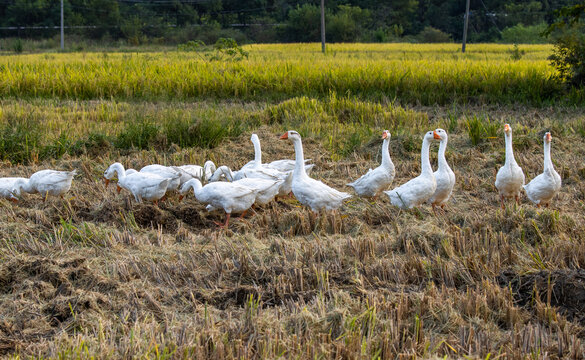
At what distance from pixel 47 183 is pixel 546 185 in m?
4.70

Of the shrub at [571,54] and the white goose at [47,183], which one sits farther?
the shrub at [571,54]

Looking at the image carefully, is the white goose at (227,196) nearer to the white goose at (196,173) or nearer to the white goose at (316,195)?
the white goose at (316,195)

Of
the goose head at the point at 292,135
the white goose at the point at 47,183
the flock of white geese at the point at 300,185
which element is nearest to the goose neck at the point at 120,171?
the flock of white geese at the point at 300,185

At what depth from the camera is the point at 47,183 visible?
5457mm

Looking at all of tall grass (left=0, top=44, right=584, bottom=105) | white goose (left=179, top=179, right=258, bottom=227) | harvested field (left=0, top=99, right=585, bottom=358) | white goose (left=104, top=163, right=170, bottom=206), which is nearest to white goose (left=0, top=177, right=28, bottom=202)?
harvested field (left=0, top=99, right=585, bottom=358)

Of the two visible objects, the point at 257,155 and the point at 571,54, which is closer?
the point at 257,155

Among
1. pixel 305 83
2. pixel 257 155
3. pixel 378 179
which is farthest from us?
pixel 305 83

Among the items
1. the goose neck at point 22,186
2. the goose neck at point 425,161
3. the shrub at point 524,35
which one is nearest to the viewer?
the goose neck at point 425,161

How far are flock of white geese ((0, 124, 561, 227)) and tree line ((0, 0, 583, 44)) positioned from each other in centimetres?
3816

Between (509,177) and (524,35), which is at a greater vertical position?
(524,35)

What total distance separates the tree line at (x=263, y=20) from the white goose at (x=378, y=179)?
39080 millimetres

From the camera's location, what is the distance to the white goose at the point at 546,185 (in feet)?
15.8

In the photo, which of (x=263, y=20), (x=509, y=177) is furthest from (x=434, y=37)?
(x=509, y=177)

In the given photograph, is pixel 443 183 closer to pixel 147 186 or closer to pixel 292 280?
pixel 292 280
